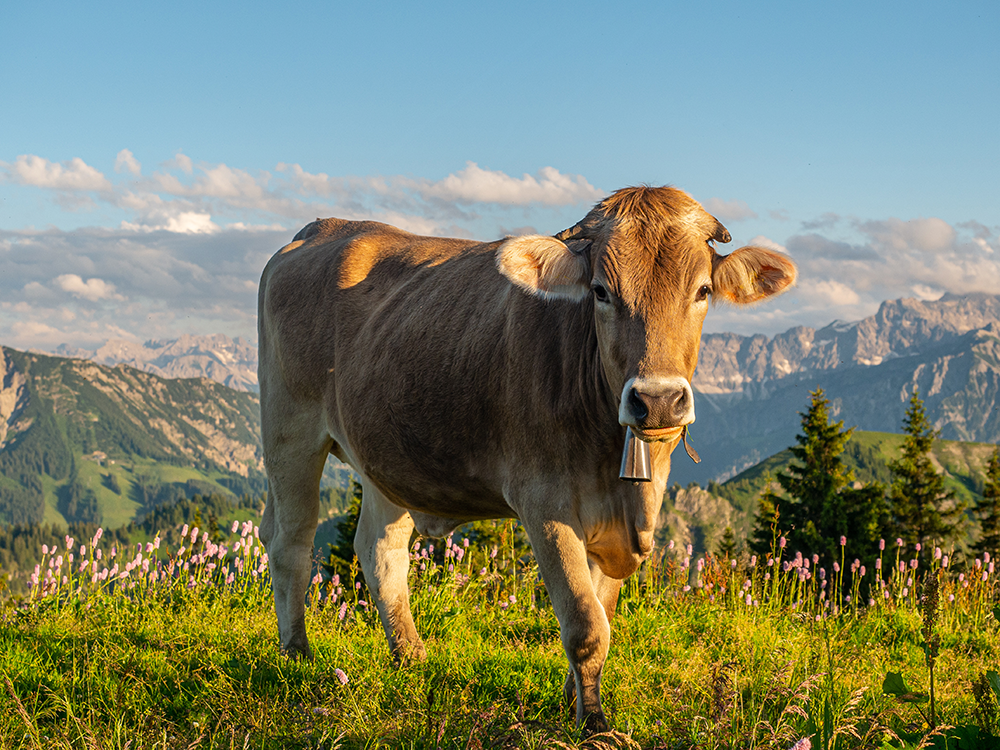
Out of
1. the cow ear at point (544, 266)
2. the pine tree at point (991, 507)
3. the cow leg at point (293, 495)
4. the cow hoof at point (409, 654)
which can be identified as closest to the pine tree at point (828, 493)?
the pine tree at point (991, 507)

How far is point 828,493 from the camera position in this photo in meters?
51.2

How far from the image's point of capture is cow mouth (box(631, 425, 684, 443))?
396 cm

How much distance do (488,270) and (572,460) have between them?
191cm

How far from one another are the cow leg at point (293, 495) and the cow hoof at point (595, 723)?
3.50 metres

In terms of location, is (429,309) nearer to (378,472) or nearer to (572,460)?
(378,472)

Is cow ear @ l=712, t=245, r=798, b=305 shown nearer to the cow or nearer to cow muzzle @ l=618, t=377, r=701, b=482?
the cow

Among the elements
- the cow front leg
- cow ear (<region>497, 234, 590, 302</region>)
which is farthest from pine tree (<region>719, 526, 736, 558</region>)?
cow ear (<region>497, 234, 590, 302</region>)

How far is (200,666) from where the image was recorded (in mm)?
6133

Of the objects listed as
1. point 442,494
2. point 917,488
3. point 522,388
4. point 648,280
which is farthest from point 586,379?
point 917,488

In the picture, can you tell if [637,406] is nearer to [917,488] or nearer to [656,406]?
[656,406]

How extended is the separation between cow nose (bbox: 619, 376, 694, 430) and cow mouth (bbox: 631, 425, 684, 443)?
0.07 feet

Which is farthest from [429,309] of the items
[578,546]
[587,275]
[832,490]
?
[832,490]

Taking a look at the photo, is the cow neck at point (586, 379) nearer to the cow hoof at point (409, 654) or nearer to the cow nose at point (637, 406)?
the cow nose at point (637, 406)

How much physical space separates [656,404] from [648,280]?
775 mm
